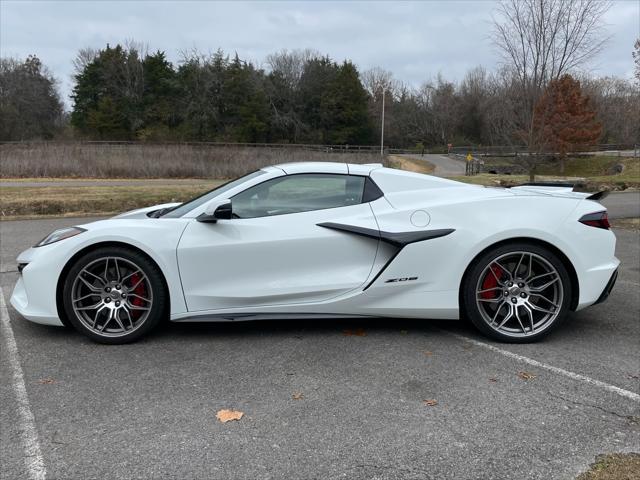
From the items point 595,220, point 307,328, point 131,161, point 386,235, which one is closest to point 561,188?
point 595,220

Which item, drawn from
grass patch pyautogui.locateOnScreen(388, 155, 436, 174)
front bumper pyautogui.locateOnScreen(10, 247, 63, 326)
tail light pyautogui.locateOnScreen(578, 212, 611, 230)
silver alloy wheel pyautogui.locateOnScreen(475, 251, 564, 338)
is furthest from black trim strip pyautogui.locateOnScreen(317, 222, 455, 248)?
grass patch pyautogui.locateOnScreen(388, 155, 436, 174)

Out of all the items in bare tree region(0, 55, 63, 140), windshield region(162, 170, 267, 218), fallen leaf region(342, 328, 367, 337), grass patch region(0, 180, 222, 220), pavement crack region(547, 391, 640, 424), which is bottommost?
pavement crack region(547, 391, 640, 424)

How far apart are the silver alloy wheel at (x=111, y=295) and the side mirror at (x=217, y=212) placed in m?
0.64

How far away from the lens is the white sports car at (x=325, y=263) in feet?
13.0

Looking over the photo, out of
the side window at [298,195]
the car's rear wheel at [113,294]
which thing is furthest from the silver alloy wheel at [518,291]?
the car's rear wheel at [113,294]

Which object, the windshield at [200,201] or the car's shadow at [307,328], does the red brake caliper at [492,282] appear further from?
the windshield at [200,201]

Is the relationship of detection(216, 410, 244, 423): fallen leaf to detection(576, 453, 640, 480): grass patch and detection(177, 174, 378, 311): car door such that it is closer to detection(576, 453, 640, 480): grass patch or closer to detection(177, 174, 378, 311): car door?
detection(177, 174, 378, 311): car door

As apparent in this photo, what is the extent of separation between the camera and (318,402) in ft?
10.2

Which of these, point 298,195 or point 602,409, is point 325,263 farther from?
point 602,409

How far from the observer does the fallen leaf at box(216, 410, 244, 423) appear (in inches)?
114

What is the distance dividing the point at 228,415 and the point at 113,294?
5.22 feet

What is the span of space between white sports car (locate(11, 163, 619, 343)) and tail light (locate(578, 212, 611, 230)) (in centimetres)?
1

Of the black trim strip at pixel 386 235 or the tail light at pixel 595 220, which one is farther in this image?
the tail light at pixel 595 220

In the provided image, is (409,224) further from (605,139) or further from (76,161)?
(605,139)
